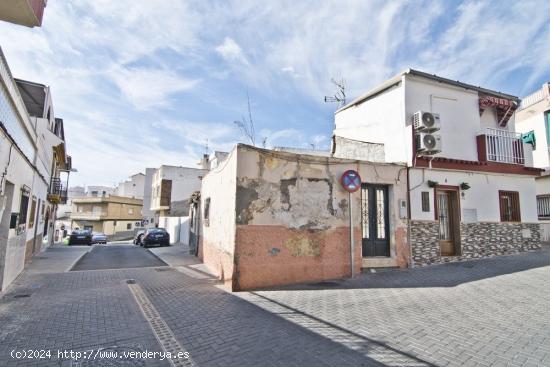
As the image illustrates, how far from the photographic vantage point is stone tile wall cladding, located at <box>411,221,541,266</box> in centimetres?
929

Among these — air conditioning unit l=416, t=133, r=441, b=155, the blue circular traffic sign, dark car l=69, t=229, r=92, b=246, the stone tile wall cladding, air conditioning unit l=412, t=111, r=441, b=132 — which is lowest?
dark car l=69, t=229, r=92, b=246

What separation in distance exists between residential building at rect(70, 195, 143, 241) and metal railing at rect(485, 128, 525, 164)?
4540cm

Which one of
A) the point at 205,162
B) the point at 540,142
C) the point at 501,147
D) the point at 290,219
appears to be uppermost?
the point at 205,162

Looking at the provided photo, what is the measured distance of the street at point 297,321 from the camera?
3633 millimetres

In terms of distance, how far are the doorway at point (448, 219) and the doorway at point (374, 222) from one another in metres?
2.29

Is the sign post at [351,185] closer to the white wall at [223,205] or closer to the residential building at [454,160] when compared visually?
the residential building at [454,160]

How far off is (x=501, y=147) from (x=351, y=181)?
745 centimetres

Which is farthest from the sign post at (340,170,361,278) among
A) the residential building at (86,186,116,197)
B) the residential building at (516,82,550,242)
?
the residential building at (86,186,116,197)

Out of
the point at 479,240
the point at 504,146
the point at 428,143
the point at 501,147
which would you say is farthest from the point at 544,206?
the point at 428,143

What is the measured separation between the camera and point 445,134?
34.2 feet

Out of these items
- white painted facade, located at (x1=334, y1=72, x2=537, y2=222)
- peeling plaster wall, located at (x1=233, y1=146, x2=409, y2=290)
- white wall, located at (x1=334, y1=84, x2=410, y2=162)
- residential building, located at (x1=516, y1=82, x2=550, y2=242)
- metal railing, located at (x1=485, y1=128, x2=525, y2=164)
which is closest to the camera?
peeling plaster wall, located at (x1=233, y1=146, x2=409, y2=290)

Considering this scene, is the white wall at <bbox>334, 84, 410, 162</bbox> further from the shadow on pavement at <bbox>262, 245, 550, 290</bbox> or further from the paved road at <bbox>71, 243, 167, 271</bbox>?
the paved road at <bbox>71, 243, 167, 271</bbox>

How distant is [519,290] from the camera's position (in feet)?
21.2

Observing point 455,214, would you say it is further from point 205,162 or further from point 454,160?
point 205,162
